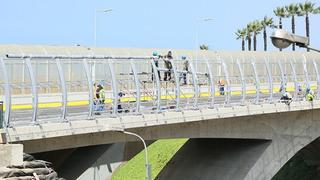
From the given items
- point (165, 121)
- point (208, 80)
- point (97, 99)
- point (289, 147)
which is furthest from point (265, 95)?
point (97, 99)

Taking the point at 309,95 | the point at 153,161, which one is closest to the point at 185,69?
the point at 309,95

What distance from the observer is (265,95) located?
97.8ft

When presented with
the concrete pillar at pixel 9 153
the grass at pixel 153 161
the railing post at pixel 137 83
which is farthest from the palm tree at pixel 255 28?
the concrete pillar at pixel 9 153

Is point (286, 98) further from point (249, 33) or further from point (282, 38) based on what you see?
point (249, 33)

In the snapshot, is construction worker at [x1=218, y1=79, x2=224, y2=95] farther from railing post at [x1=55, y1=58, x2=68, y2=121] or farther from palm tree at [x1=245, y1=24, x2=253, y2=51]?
palm tree at [x1=245, y1=24, x2=253, y2=51]

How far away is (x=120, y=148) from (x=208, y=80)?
39.9 feet

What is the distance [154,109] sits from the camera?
862 inches

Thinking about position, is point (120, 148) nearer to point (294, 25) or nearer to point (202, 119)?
point (202, 119)

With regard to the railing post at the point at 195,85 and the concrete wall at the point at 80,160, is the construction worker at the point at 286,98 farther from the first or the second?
the concrete wall at the point at 80,160

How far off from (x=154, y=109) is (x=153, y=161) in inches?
1125

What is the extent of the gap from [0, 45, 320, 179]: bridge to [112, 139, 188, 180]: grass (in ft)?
37.9

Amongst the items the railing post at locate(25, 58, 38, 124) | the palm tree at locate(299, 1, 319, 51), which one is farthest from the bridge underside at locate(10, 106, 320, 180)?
the palm tree at locate(299, 1, 319, 51)

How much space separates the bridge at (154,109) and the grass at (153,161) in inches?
455

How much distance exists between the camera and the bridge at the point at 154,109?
17547mm
